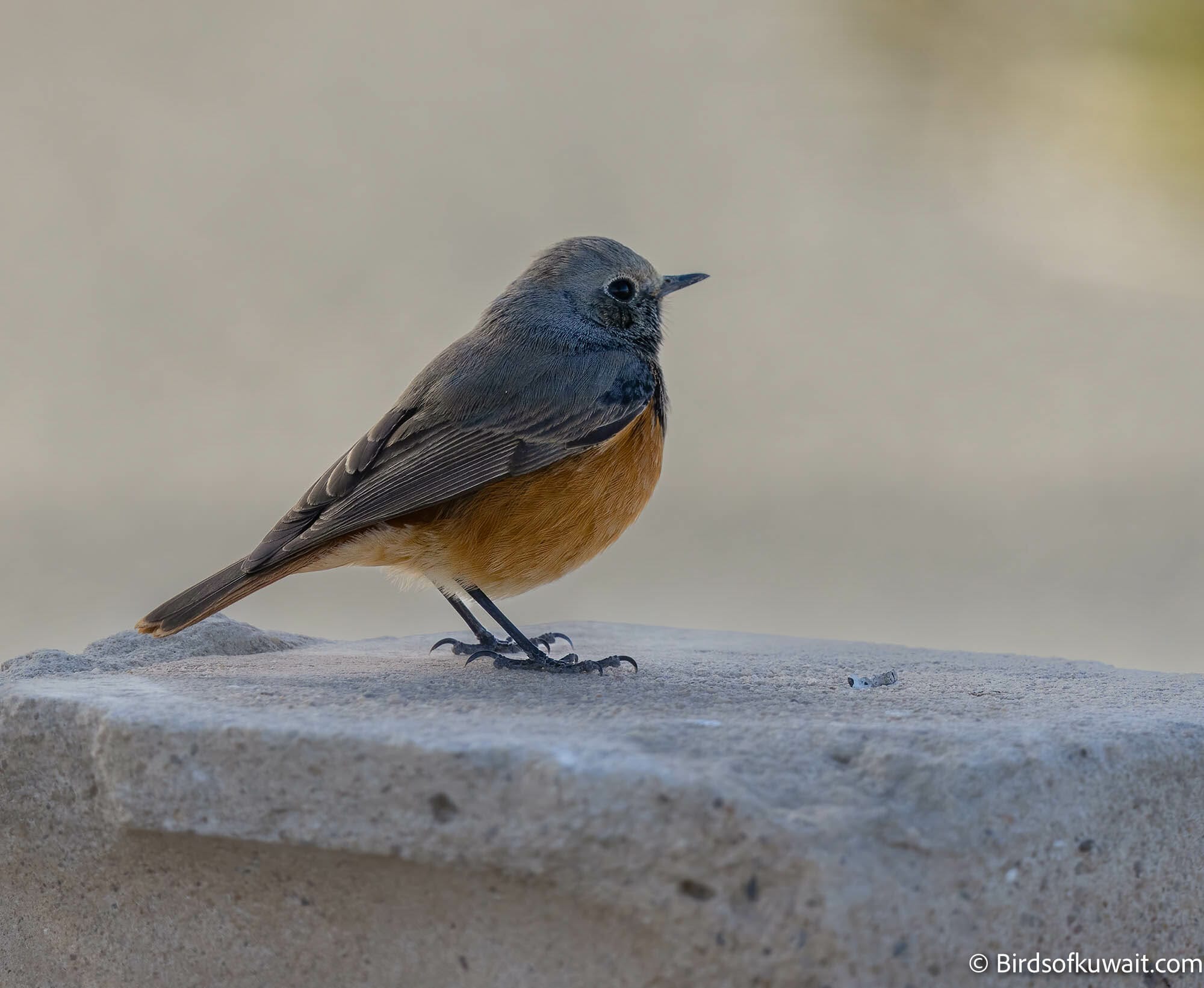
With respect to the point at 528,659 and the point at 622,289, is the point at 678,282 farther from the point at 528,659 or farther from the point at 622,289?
the point at 528,659

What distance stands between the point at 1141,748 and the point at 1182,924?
40 centimetres

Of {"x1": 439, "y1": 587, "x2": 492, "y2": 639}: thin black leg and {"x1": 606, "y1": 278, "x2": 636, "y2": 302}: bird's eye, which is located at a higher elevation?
{"x1": 606, "y1": 278, "x2": 636, "y2": 302}: bird's eye

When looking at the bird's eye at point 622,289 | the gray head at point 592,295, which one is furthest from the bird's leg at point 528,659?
the bird's eye at point 622,289

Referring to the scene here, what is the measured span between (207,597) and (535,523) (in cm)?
100

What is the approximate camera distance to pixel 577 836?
2.31 metres

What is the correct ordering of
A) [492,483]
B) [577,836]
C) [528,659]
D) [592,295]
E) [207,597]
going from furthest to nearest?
[592,295] → [528,659] → [492,483] → [207,597] → [577,836]

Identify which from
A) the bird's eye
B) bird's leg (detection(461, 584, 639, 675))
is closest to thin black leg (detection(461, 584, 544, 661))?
bird's leg (detection(461, 584, 639, 675))

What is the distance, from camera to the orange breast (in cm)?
376

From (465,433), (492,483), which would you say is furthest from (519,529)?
(465,433)

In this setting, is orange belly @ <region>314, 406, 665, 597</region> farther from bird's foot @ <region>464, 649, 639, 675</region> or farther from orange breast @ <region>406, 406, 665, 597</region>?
bird's foot @ <region>464, 649, 639, 675</region>

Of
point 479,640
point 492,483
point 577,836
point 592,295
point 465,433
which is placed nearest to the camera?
point 577,836

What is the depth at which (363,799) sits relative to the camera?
97.0 inches

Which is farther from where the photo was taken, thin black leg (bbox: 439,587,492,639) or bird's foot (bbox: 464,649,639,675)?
thin black leg (bbox: 439,587,492,639)

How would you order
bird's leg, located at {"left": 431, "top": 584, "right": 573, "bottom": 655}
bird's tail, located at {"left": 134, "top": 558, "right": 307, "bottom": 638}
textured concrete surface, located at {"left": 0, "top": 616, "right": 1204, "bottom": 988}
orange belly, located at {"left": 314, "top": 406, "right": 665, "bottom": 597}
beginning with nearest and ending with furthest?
textured concrete surface, located at {"left": 0, "top": 616, "right": 1204, "bottom": 988}
bird's tail, located at {"left": 134, "top": 558, "right": 307, "bottom": 638}
orange belly, located at {"left": 314, "top": 406, "right": 665, "bottom": 597}
bird's leg, located at {"left": 431, "top": 584, "right": 573, "bottom": 655}
